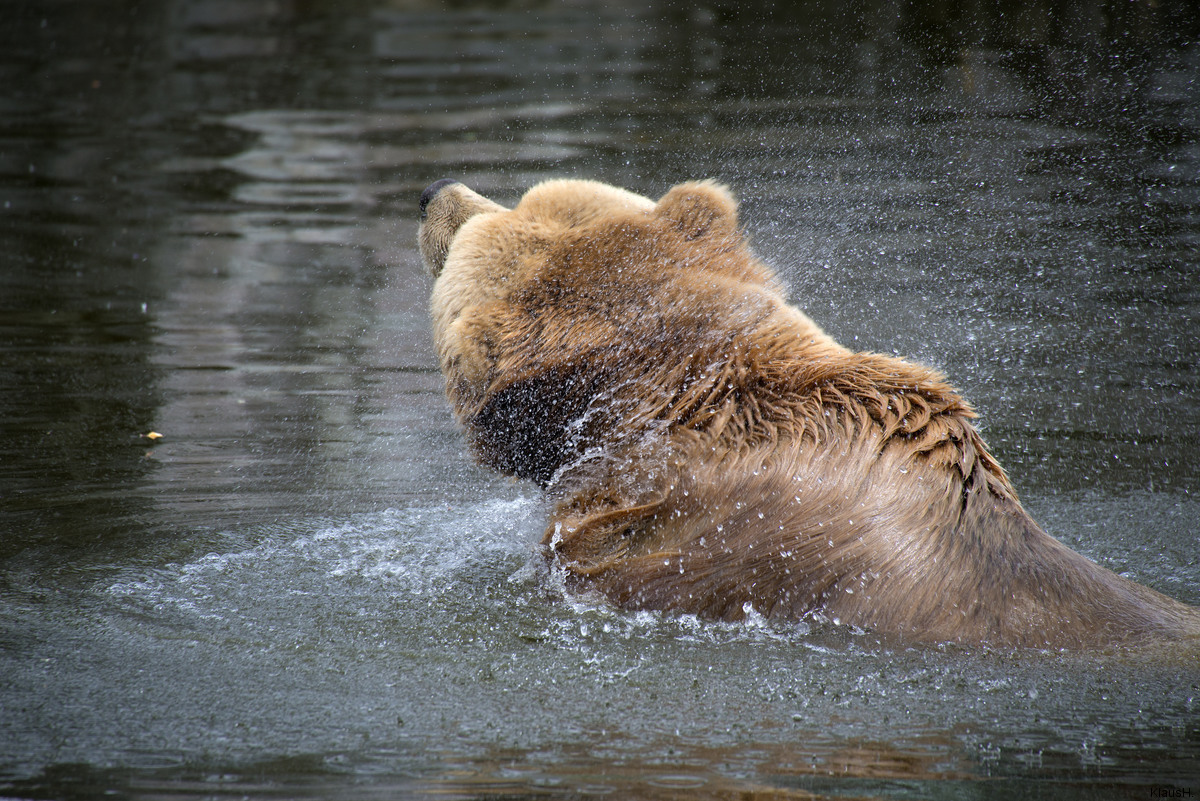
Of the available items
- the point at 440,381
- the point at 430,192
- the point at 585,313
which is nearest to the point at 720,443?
the point at 585,313

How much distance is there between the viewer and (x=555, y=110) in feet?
40.6

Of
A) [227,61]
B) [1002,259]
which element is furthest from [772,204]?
[227,61]

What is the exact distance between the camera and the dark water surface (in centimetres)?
288

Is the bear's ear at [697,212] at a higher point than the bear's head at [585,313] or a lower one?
higher

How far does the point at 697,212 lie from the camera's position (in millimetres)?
3734

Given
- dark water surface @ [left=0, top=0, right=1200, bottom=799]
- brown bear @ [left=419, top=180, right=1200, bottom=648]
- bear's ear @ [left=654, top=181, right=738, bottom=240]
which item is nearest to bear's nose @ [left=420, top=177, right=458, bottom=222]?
brown bear @ [left=419, top=180, right=1200, bottom=648]

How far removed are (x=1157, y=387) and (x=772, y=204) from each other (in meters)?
3.93

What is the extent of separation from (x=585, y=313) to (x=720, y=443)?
0.62 metres

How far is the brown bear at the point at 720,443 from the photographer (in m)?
3.15

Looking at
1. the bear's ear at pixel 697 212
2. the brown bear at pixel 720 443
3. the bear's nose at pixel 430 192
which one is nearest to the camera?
the brown bear at pixel 720 443

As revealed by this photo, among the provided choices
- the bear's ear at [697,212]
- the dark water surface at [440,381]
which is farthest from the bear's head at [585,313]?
the dark water surface at [440,381]

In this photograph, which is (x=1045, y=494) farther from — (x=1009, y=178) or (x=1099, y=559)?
(x=1009, y=178)

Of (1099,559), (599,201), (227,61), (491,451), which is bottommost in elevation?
(1099,559)

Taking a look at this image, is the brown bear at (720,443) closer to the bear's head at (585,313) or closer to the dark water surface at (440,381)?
the bear's head at (585,313)
